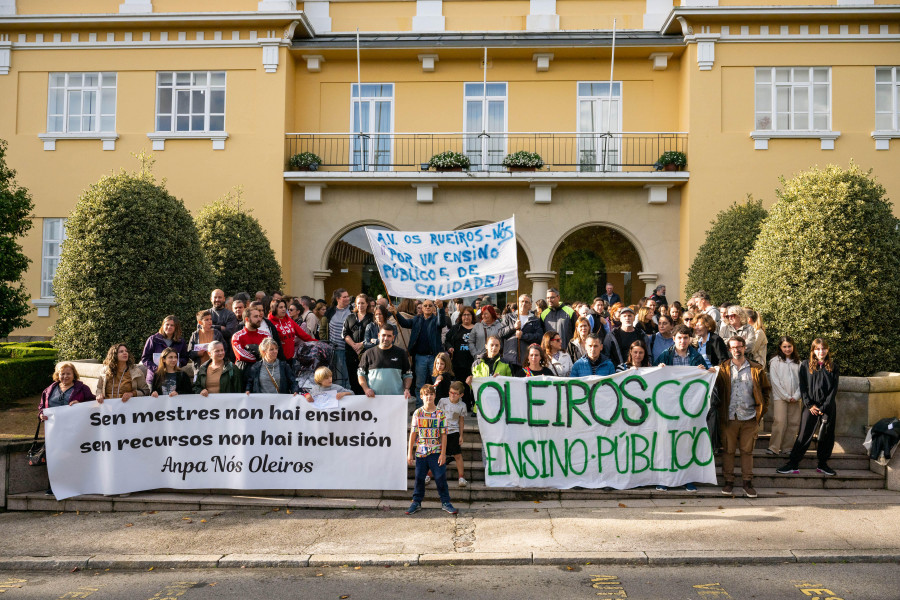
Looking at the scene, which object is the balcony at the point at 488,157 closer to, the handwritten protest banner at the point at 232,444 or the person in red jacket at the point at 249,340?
the person in red jacket at the point at 249,340

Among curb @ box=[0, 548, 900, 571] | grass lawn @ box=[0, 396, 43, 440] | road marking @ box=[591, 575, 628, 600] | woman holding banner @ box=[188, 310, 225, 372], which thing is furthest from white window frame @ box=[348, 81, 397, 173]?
road marking @ box=[591, 575, 628, 600]

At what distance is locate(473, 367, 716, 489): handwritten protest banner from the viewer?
29.0 ft

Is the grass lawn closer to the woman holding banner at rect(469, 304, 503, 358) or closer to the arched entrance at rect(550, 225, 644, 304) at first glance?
the woman holding banner at rect(469, 304, 503, 358)

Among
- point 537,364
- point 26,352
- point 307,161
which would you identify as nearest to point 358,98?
point 307,161

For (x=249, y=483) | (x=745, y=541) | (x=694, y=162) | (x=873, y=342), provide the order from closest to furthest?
1. (x=745, y=541)
2. (x=249, y=483)
3. (x=873, y=342)
4. (x=694, y=162)

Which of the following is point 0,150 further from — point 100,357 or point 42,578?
point 42,578

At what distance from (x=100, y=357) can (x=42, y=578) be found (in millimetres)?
4971

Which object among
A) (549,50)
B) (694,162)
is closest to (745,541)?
(694,162)

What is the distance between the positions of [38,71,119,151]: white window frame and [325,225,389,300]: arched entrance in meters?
6.51

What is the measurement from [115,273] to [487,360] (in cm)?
580

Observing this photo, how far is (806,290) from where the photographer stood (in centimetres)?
1066

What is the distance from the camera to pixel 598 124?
64.6ft

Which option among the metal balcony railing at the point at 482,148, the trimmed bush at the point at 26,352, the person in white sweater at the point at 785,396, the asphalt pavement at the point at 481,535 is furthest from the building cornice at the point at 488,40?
the asphalt pavement at the point at 481,535

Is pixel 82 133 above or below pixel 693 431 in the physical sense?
above
